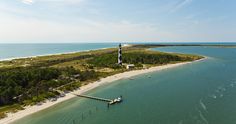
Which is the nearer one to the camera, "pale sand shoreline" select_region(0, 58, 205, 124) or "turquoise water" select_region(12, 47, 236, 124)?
"turquoise water" select_region(12, 47, 236, 124)

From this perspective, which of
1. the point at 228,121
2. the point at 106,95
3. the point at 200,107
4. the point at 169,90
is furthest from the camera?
the point at 169,90

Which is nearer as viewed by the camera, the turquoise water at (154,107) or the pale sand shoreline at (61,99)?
the turquoise water at (154,107)

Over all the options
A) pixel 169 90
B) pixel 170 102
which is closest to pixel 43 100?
pixel 170 102

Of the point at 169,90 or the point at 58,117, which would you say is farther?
the point at 169,90

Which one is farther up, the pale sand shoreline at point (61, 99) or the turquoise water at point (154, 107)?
the pale sand shoreline at point (61, 99)

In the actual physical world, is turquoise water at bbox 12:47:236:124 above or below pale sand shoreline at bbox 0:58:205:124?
below

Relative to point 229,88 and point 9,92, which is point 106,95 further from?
point 229,88

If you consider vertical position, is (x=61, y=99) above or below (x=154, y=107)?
above

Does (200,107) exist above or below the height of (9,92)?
below

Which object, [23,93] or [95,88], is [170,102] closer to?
[95,88]

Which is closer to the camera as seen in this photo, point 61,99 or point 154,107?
point 154,107

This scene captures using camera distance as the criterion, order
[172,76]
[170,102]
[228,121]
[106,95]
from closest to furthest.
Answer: [228,121] → [170,102] → [106,95] → [172,76]
